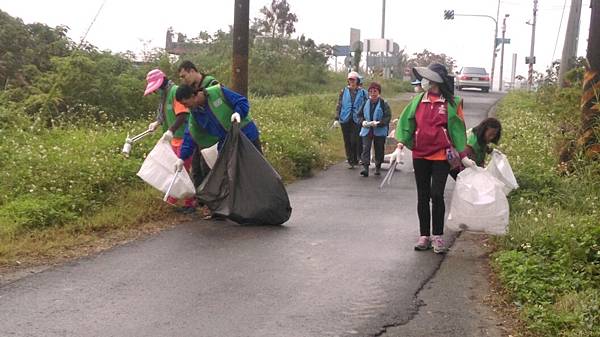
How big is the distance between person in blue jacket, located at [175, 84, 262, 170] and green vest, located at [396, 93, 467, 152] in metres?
1.82

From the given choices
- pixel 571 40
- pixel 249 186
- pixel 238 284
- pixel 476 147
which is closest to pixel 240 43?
pixel 249 186

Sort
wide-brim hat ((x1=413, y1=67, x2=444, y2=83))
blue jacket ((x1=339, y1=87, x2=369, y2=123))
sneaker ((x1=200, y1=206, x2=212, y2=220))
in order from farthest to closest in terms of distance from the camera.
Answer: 1. blue jacket ((x1=339, y1=87, x2=369, y2=123))
2. sneaker ((x1=200, y1=206, x2=212, y2=220))
3. wide-brim hat ((x1=413, y1=67, x2=444, y2=83))

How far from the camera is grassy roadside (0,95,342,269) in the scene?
251 inches

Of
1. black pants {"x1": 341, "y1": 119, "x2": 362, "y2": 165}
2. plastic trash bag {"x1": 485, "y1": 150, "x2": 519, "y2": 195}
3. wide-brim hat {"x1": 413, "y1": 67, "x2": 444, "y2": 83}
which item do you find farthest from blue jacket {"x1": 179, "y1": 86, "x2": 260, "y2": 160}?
black pants {"x1": 341, "y1": 119, "x2": 362, "y2": 165}

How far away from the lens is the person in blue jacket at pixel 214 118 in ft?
23.5

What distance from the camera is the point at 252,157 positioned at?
7.15 metres

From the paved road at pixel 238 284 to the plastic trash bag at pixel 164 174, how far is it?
395mm

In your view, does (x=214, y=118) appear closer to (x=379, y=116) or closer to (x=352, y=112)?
(x=379, y=116)

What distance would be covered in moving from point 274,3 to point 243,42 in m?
26.7

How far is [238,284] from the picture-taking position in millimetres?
5281

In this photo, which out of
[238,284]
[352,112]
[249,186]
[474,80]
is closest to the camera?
[238,284]

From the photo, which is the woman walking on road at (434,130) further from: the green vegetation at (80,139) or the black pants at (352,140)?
the black pants at (352,140)

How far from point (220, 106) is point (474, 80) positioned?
103ft

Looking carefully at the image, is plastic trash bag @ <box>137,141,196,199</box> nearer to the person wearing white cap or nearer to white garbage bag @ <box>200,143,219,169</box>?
white garbage bag @ <box>200,143,219,169</box>
